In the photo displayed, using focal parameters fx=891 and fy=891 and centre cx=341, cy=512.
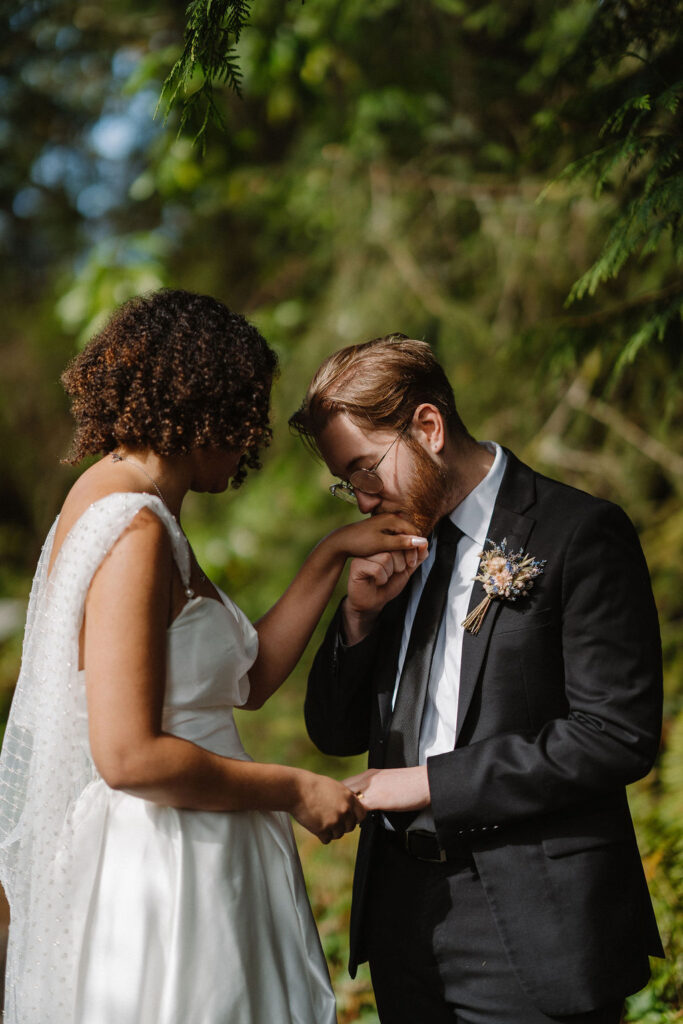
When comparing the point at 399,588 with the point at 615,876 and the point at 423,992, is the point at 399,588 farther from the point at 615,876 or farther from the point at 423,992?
the point at 423,992

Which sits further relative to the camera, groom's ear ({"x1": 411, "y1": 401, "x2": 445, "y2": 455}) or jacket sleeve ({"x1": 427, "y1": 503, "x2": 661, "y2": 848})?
groom's ear ({"x1": 411, "y1": 401, "x2": 445, "y2": 455})

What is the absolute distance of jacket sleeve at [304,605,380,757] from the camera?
238 cm

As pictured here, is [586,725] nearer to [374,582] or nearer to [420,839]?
[420,839]

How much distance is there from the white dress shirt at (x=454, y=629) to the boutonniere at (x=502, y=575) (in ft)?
0.19

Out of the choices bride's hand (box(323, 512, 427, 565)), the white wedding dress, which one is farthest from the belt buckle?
bride's hand (box(323, 512, 427, 565))

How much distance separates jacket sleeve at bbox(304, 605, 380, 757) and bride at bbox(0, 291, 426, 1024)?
415mm

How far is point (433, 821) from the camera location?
2008mm

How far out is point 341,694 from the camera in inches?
95.3

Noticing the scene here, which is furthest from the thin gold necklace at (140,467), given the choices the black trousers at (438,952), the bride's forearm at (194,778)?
the black trousers at (438,952)

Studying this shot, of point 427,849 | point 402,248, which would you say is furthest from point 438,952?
point 402,248

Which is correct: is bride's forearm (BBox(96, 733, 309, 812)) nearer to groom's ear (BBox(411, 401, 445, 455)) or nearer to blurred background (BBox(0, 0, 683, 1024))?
groom's ear (BBox(411, 401, 445, 455))

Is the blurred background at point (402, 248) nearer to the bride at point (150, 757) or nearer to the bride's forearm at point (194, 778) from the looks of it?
the bride at point (150, 757)

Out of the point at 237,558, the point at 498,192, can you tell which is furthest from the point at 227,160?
the point at 237,558

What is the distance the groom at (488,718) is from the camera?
6.17 feet
